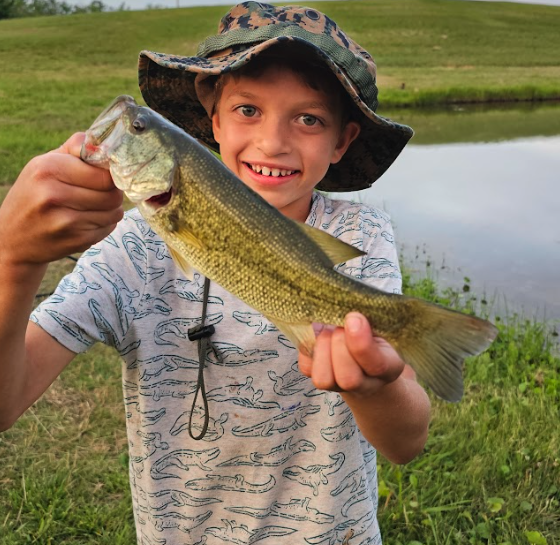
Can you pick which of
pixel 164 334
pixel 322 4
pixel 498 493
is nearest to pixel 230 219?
pixel 164 334

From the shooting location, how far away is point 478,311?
7023 mm

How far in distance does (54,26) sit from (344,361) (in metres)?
67.2

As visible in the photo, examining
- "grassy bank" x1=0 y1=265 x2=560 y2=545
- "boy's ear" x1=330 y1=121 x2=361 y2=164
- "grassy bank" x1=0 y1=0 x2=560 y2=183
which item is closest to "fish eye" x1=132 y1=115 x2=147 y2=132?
"boy's ear" x1=330 y1=121 x2=361 y2=164

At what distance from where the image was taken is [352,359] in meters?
1.66

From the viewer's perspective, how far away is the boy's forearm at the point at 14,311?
65.7 inches

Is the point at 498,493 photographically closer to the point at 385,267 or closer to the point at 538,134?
the point at 385,267

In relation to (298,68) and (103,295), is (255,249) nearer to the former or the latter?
(103,295)

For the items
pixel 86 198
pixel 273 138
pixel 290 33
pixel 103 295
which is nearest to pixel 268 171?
pixel 273 138

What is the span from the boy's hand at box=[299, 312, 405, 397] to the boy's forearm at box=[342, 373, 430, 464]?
21 cm

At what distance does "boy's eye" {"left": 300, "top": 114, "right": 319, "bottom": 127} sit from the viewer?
2.43m

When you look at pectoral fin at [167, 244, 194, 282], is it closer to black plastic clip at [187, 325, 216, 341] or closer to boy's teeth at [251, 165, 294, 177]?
black plastic clip at [187, 325, 216, 341]

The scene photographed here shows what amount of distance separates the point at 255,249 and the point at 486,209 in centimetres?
1142

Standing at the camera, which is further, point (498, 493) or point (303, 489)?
point (498, 493)

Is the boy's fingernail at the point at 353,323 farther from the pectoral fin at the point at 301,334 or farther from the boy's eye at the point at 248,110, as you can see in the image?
the boy's eye at the point at 248,110
